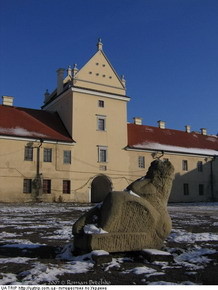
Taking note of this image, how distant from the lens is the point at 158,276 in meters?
4.78

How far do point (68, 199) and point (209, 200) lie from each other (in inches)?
674

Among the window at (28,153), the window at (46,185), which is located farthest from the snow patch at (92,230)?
the window at (46,185)

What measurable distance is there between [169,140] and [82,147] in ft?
38.3

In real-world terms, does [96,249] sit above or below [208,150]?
below

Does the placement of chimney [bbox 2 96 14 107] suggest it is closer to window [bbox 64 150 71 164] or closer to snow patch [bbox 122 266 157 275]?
window [bbox 64 150 71 164]

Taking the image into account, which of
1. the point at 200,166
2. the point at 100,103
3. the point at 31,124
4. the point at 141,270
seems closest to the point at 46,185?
the point at 31,124

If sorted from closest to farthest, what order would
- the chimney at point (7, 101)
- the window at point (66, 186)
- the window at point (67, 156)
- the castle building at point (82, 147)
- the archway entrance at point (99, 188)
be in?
the castle building at point (82, 147) < the window at point (66, 186) < the window at point (67, 156) < the chimney at point (7, 101) < the archway entrance at point (99, 188)

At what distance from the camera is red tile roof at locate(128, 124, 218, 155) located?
35.3m

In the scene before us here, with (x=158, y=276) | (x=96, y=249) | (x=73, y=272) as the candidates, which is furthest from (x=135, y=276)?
(x=96, y=249)

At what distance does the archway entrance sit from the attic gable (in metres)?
8.51

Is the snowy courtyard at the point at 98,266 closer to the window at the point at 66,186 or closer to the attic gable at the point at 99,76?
the window at the point at 66,186

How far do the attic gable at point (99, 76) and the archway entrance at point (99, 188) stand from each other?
27.9 ft

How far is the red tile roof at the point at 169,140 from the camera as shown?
3528cm

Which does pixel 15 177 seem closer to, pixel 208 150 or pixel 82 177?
pixel 82 177
